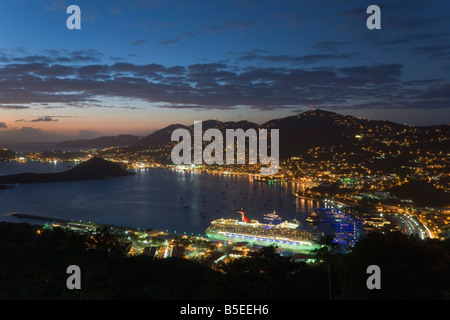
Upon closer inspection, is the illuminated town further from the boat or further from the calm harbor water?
the calm harbor water

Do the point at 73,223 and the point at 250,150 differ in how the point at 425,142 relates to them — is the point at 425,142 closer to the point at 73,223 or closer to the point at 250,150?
the point at 250,150

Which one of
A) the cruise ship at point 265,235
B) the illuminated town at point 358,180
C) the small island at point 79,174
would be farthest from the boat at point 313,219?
the small island at point 79,174

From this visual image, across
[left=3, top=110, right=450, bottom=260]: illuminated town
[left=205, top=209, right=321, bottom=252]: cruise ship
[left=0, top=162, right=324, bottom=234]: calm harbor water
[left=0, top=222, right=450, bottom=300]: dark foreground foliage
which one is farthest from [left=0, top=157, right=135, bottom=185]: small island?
[left=0, top=222, right=450, bottom=300]: dark foreground foliage

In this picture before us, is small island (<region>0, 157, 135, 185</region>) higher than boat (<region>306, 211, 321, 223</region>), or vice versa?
small island (<region>0, 157, 135, 185</region>)

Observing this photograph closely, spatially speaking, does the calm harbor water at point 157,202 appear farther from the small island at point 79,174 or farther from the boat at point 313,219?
the small island at point 79,174

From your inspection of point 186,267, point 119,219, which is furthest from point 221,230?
point 186,267

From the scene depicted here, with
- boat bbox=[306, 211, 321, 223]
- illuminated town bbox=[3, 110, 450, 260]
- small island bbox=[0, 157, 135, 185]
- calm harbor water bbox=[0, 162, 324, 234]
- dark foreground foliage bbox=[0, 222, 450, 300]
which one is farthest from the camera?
small island bbox=[0, 157, 135, 185]

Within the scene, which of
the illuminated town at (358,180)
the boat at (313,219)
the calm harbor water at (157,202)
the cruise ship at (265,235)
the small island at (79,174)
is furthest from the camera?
the small island at (79,174)
